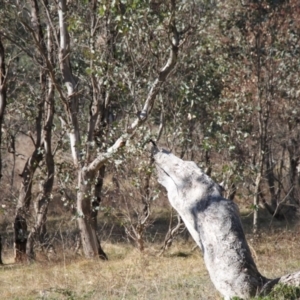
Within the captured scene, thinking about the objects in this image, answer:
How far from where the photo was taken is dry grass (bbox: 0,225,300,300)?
938 centimetres

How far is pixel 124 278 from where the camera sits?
10781mm

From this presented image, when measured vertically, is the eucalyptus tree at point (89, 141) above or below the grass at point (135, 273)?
above

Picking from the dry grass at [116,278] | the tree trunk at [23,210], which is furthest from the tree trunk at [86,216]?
the tree trunk at [23,210]

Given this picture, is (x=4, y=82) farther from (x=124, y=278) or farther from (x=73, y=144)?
(x=124, y=278)

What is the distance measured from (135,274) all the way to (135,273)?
0.07m

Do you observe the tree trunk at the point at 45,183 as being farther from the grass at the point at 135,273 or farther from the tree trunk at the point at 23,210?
the grass at the point at 135,273

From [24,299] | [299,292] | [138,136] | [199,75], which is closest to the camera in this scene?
[299,292]

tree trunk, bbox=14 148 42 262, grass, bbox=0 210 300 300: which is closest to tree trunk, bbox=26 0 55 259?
tree trunk, bbox=14 148 42 262

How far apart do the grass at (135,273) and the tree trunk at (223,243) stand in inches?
13.2

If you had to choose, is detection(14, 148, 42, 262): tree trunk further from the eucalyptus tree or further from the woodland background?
the eucalyptus tree

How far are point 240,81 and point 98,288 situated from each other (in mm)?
8915

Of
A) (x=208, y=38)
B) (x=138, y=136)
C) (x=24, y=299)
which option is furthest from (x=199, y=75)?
(x=24, y=299)

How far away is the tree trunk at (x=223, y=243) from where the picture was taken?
755cm

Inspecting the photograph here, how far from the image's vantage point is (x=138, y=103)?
13.3 metres
